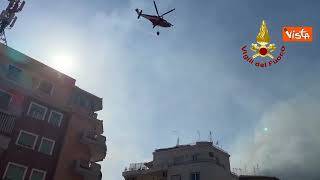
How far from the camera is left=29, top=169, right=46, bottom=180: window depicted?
119 feet

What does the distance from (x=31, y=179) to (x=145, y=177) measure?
31.5 m

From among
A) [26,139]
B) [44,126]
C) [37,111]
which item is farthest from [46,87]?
[26,139]

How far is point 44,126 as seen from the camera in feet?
129

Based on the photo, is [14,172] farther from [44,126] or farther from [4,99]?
[4,99]

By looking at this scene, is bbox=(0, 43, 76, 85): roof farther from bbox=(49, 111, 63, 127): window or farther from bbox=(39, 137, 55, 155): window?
bbox=(39, 137, 55, 155): window

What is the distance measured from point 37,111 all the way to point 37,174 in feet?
23.6

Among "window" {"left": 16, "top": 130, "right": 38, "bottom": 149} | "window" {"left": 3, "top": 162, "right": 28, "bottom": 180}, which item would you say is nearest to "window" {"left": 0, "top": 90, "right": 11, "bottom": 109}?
"window" {"left": 16, "top": 130, "right": 38, "bottom": 149}

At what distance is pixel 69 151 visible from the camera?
40.5 m

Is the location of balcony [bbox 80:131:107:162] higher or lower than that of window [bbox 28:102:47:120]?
lower

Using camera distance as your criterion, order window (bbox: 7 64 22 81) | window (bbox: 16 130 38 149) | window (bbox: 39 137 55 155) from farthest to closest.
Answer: window (bbox: 7 64 22 81) → window (bbox: 39 137 55 155) → window (bbox: 16 130 38 149)

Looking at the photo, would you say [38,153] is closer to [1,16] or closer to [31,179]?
→ [31,179]

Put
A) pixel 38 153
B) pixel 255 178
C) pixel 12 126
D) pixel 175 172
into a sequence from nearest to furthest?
pixel 12 126 < pixel 38 153 < pixel 175 172 < pixel 255 178

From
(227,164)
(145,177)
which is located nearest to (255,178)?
(227,164)

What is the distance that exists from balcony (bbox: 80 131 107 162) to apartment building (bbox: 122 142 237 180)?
69.9 ft
